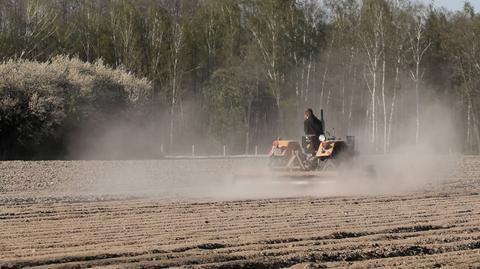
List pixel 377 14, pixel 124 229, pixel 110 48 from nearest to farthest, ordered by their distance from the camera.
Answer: pixel 124 229
pixel 377 14
pixel 110 48

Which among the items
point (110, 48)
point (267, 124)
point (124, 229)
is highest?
point (110, 48)

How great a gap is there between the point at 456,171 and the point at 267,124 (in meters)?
39.2

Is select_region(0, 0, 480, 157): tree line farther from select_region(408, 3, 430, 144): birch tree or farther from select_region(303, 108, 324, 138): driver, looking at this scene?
select_region(303, 108, 324, 138): driver

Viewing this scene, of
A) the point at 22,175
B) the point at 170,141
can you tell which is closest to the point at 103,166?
the point at 22,175

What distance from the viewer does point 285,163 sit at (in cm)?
2536

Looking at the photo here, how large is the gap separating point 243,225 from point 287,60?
181 feet

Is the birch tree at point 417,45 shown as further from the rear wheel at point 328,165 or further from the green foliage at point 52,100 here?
the rear wheel at point 328,165

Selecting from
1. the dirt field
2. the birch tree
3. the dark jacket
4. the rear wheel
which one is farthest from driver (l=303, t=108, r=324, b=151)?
the birch tree

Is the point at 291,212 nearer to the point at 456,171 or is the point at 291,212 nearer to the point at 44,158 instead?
the point at 456,171

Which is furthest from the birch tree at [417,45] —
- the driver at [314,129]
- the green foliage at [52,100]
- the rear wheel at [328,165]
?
the rear wheel at [328,165]

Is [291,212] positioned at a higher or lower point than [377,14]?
lower

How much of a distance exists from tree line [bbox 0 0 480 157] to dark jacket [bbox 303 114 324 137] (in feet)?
129

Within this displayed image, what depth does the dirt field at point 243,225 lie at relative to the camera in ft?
34.8

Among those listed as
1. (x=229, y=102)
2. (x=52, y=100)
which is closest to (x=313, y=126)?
(x=52, y=100)
